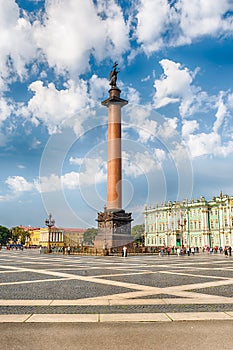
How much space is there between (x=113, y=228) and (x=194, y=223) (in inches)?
2699

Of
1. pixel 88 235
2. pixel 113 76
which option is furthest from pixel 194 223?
pixel 88 235

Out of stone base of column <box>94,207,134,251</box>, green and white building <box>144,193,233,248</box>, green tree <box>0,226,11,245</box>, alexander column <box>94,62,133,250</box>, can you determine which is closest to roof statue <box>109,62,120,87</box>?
alexander column <box>94,62,133,250</box>

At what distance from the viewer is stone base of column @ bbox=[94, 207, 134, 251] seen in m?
41.5

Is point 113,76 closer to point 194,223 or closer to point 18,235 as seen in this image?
point 194,223

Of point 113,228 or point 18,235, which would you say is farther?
point 18,235

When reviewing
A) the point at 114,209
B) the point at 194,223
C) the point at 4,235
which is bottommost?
the point at 4,235

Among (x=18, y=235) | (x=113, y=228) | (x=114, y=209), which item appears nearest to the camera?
(x=113, y=228)

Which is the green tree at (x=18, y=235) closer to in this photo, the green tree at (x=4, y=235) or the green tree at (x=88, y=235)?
the green tree at (x=4, y=235)

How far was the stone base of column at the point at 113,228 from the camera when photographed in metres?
41.5

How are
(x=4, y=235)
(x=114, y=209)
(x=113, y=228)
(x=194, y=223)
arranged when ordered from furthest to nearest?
1. (x=4, y=235)
2. (x=194, y=223)
3. (x=114, y=209)
4. (x=113, y=228)

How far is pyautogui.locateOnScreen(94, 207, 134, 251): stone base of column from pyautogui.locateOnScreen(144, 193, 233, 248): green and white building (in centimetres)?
5293

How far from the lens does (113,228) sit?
41656mm

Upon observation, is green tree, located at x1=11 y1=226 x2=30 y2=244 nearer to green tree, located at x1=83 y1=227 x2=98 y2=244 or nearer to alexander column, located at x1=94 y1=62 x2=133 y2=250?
green tree, located at x1=83 y1=227 x2=98 y2=244

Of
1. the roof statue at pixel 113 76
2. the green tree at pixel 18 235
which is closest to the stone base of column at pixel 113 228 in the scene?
the roof statue at pixel 113 76
